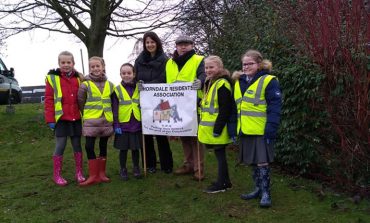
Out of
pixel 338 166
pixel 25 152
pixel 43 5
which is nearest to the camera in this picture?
pixel 338 166

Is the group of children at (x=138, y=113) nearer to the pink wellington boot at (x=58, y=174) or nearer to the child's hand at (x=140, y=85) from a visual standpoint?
the pink wellington boot at (x=58, y=174)

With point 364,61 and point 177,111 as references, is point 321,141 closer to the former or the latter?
point 364,61

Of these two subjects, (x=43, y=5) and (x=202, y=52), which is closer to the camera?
(x=202, y=52)

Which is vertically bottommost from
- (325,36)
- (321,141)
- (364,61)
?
(321,141)

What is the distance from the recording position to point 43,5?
13.6 metres

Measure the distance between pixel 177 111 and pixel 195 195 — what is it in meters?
1.29

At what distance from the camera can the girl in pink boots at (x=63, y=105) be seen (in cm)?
646

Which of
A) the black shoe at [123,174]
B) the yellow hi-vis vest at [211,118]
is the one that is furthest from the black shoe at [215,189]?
the black shoe at [123,174]

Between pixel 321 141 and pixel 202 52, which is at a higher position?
pixel 202 52

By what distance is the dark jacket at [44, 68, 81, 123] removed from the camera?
21.2ft

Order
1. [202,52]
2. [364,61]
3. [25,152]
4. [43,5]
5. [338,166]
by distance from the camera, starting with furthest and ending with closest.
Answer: [43,5] → [202,52] → [25,152] → [338,166] → [364,61]

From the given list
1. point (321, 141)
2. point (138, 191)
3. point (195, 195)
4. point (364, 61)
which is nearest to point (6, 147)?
point (138, 191)

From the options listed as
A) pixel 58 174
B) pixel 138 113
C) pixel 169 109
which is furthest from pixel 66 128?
pixel 169 109

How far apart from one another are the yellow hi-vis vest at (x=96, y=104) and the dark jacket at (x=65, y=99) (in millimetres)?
165
